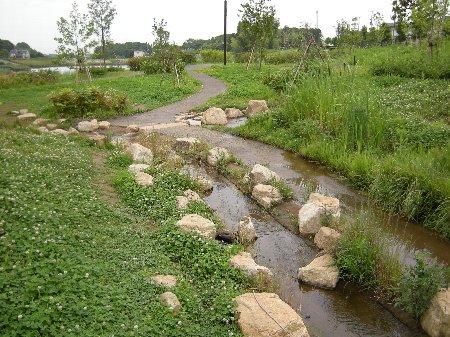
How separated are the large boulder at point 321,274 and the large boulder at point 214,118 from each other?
9.44m

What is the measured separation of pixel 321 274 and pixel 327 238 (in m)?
0.79

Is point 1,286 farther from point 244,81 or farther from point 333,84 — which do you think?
point 244,81

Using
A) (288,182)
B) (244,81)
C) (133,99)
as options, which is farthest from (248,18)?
(288,182)

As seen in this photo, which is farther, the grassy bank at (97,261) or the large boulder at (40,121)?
the large boulder at (40,121)

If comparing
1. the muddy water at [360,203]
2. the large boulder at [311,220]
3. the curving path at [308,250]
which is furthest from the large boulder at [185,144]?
the large boulder at [311,220]

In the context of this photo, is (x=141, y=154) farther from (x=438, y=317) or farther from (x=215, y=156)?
(x=438, y=317)

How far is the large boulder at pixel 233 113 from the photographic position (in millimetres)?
15555

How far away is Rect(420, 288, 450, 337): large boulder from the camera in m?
4.16

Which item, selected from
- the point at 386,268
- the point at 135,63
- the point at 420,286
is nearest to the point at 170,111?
the point at 386,268

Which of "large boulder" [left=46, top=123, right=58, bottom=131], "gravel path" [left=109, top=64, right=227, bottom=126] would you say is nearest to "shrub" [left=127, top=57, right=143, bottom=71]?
"gravel path" [left=109, top=64, right=227, bottom=126]

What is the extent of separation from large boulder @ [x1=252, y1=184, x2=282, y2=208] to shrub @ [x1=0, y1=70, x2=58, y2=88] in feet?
65.6

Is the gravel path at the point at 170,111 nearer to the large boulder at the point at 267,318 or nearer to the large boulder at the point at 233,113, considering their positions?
the large boulder at the point at 233,113

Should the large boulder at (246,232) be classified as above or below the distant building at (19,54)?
below

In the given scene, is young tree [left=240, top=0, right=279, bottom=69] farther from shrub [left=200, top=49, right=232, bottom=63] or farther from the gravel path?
shrub [left=200, top=49, right=232, bottom=63]
